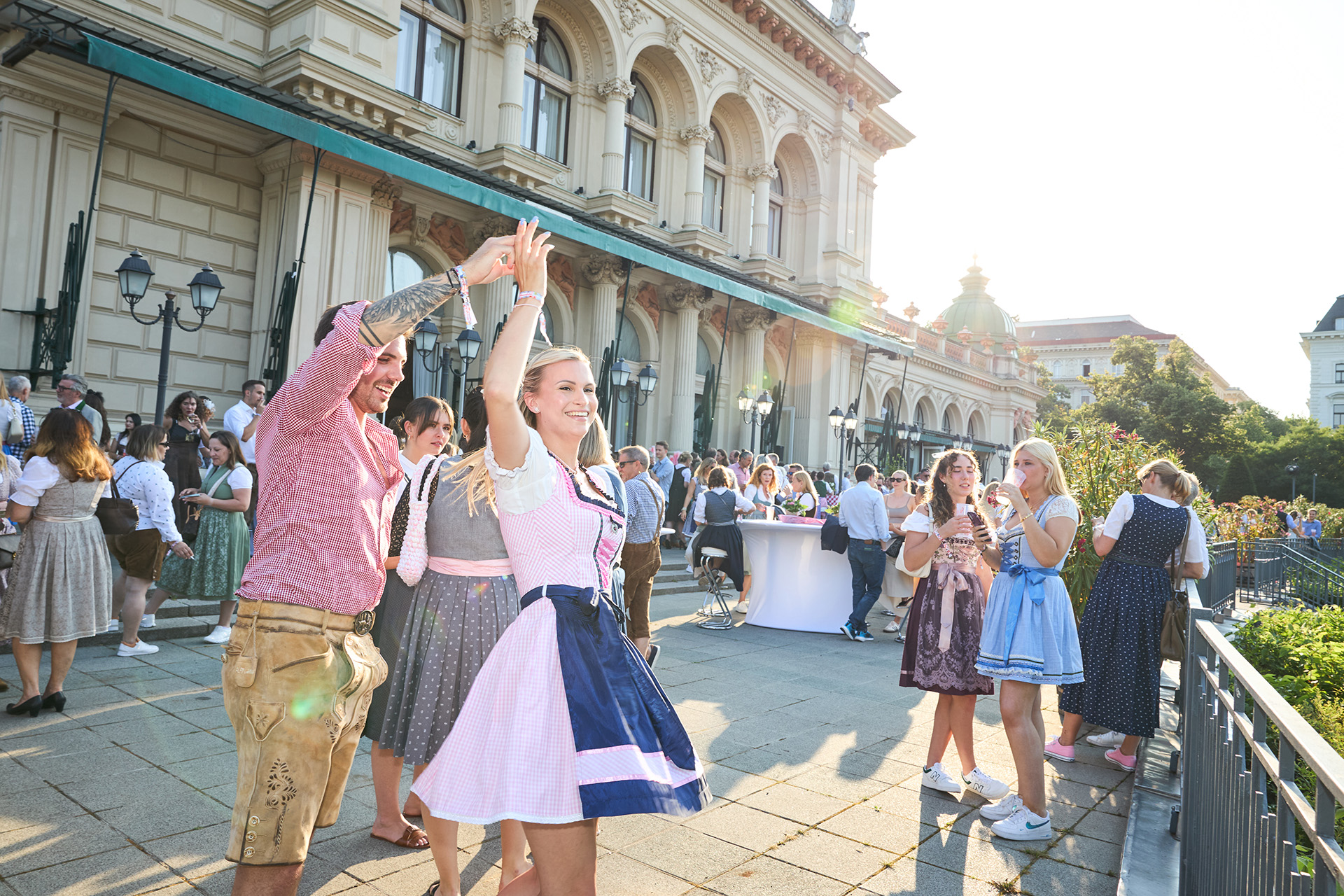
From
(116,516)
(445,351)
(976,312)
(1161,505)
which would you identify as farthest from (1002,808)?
(976,312)

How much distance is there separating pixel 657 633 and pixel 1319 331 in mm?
80380

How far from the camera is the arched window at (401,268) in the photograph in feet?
56.8

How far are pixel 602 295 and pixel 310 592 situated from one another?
19.1 m

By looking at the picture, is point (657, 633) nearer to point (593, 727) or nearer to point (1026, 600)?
point (1026, 600)

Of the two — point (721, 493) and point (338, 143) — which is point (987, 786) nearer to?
point (721, 493)

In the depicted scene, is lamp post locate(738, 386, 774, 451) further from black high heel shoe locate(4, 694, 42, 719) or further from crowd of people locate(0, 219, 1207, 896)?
black high heel shoe locate(4, 694, 42, 719)

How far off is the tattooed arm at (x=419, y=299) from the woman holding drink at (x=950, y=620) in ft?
9.58

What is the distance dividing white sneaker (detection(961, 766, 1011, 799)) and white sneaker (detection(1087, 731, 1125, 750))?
1.76 meters

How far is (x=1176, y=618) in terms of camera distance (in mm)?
5113

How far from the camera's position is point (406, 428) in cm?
420

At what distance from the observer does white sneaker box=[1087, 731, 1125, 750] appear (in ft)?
18.7

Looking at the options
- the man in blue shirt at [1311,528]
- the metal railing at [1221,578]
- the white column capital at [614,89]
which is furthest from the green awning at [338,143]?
the man in blue shirt at [1311,528]

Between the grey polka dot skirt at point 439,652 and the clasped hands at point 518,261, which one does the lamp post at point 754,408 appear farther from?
the clasped hands at point 518,261

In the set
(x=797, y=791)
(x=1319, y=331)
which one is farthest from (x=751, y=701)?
(x=1319, y=331)
